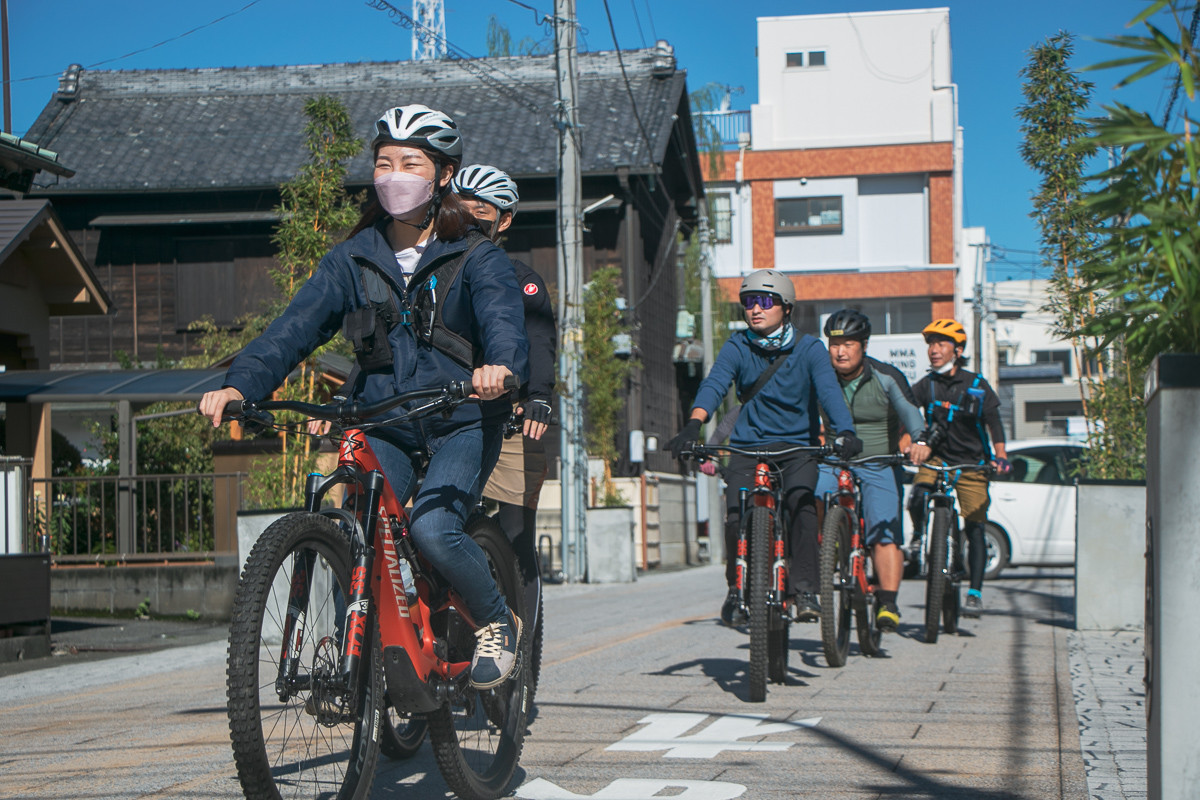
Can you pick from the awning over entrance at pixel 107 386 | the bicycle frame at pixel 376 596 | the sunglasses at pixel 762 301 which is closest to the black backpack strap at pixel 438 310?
the bicycle frame at pixel 376 596

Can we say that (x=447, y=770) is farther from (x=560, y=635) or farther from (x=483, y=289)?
(x=560, y=635)

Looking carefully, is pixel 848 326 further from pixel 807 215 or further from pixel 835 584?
pixel 807 215

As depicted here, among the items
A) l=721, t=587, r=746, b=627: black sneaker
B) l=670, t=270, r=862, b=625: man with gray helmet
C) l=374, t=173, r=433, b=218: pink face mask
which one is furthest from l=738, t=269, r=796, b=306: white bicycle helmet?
l=374, t=173, r=433, b=218: pink face mask

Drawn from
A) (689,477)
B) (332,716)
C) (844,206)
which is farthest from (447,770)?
(844,206)

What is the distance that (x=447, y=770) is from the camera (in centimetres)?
379

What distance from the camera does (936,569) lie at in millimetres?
8836

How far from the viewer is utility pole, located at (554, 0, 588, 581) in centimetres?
1711

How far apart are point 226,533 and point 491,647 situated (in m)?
10.1

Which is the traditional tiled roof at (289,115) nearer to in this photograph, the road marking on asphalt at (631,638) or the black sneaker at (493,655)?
the road marking on asphalt at (631,638)

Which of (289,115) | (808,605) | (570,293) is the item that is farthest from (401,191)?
(289,115)

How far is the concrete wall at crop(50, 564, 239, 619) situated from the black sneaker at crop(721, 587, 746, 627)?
716cm

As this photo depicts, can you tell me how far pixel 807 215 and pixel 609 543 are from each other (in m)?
31.0

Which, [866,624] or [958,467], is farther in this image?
[958,467]

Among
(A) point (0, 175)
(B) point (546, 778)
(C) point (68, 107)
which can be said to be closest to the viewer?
(B) point (546, 778)
